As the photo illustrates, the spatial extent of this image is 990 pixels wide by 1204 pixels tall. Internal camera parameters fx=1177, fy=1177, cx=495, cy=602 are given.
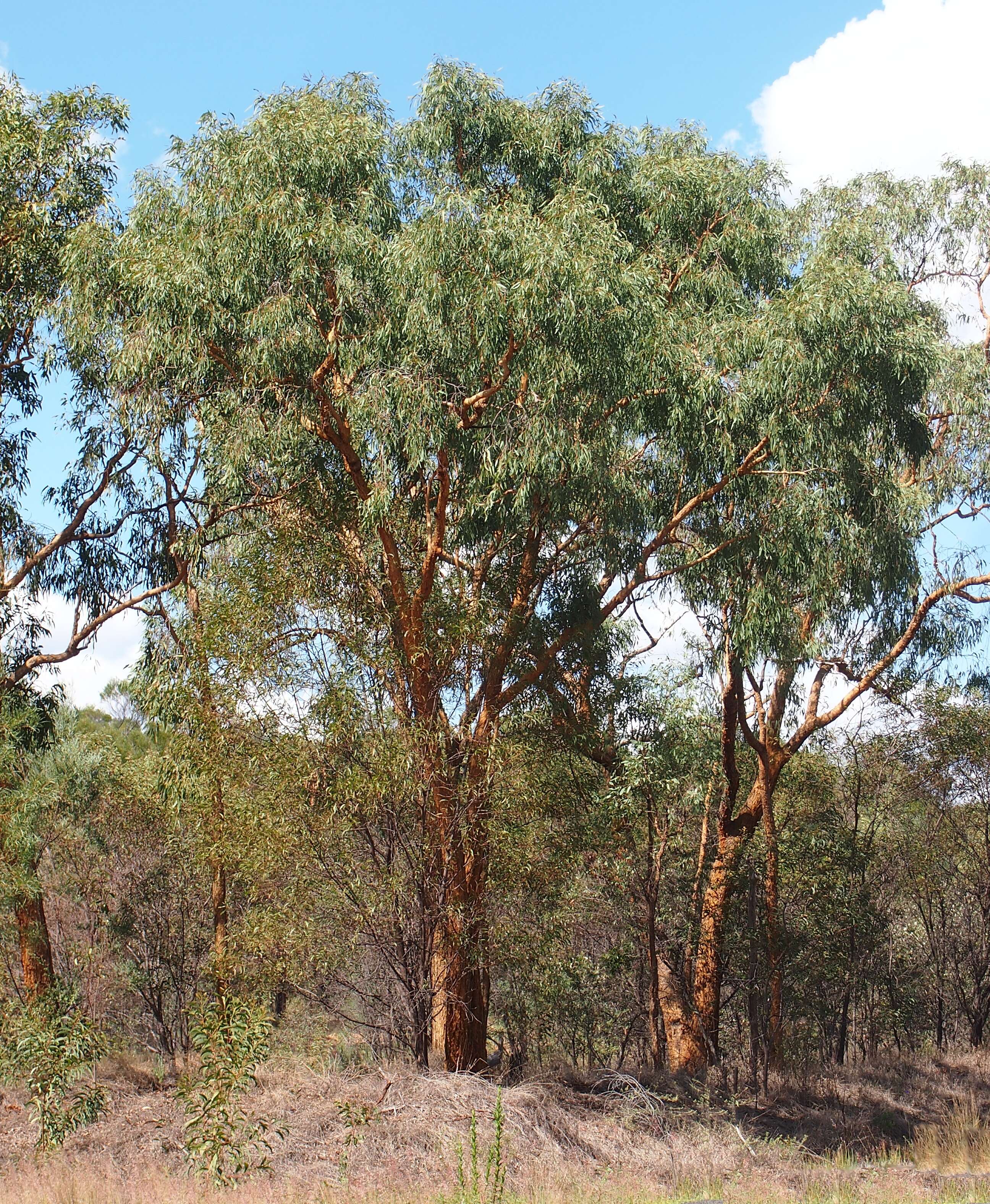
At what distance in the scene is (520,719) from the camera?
10523 mm

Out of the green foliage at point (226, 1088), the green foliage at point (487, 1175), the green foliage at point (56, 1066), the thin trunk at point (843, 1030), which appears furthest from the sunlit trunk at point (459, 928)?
the thin trunk at point (843, 1030)

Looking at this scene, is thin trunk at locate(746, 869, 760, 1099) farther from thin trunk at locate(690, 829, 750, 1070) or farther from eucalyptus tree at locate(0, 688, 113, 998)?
eucalyptus tree at locate(0, 688, 113, 998)

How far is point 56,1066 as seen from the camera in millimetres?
7430

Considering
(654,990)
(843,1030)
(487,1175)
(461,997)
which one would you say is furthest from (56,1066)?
(843,1030)

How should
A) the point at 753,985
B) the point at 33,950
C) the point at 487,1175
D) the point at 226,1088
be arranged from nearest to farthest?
the point at 487,1175 → the point at 226,1088 → the point at 33,950 → the point at 753,985

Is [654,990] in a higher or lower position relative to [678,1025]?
higher

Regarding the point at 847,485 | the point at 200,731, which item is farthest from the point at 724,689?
the point at 200,731

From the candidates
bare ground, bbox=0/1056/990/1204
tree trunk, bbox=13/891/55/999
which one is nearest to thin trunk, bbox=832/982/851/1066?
bare ground, bbox=0/1056/990/1204

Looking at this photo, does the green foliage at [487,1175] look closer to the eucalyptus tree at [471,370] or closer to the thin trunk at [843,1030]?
the eucalyptus tree at [471,370]

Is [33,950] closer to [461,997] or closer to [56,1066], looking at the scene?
[56,1066]

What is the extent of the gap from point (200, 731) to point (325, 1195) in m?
3.81

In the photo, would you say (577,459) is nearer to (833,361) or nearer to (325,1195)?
(833,361)

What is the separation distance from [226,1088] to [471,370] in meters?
5.70

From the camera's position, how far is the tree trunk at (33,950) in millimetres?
11586
